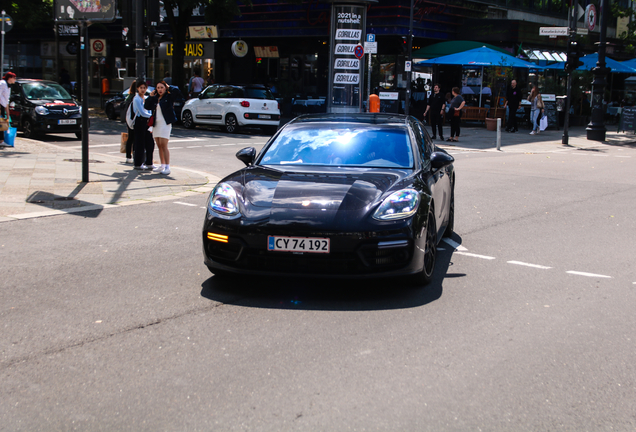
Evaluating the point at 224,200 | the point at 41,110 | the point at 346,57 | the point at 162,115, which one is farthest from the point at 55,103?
the point at 224,200

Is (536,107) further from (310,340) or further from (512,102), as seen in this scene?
(310,340)

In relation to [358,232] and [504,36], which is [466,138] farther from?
[358,232]

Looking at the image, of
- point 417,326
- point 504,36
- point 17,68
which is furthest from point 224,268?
point 17,68

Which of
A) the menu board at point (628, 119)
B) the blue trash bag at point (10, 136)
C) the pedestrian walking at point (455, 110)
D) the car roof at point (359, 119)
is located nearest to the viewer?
the car roof at point (359, 119)

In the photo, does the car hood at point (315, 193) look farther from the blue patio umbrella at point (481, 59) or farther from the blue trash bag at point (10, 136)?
the blue patio umbrella at point (481, 59)

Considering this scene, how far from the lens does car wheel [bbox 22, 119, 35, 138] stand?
19.6 metres

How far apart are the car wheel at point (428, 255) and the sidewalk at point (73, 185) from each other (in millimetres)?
5125

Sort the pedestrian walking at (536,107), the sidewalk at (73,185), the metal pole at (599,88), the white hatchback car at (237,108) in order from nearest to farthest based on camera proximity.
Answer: the sidewalk at (73,185)
the metal pole at (599,88)
the white hatchback car at (237,108)
the pedestrian walking at (536,107)

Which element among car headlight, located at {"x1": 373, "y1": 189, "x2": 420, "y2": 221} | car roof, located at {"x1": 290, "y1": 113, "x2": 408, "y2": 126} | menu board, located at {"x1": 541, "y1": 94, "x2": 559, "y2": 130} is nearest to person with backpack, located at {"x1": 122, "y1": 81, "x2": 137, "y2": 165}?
car roof, located at {"x1": 290, "y1": 113, "x2": 408, "y2": 126}

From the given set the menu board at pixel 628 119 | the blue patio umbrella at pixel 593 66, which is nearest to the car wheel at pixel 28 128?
the menu board at pixel 628 119

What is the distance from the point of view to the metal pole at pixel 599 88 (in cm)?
2353

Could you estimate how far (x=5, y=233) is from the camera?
302 inches

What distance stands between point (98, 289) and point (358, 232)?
212 cm

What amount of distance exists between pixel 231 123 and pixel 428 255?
19251 millimetres
